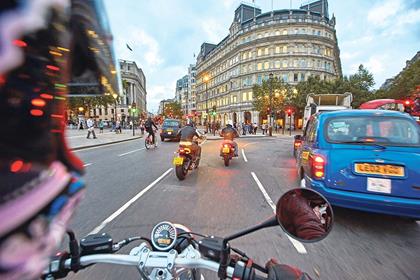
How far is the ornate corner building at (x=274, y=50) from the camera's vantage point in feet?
204

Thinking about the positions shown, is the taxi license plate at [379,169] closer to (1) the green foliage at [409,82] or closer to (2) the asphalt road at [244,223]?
(2) the asphalt road at [244,223]

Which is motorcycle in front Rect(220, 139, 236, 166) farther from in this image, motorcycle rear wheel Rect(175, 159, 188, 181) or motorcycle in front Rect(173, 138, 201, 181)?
motorcycle rear wheel Rect(175, 159, 188, 181)

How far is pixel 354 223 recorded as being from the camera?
397cm

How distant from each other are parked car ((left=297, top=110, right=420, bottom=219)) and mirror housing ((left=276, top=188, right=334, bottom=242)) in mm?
2770

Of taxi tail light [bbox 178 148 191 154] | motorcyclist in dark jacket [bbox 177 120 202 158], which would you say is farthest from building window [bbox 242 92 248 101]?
taxi tail light [bbox 178 148 191 154]

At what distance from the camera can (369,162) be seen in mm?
3646

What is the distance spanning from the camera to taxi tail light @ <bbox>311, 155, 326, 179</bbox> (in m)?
3.93

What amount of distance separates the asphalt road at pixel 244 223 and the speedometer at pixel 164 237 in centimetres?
137

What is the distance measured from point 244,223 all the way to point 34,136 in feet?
12.1

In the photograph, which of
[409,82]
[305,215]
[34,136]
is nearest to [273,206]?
[305,215]

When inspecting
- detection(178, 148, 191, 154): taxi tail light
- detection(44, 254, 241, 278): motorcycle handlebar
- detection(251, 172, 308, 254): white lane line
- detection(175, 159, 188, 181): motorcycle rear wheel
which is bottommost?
Answer: detection(251, 172, 308, 254): white lane line

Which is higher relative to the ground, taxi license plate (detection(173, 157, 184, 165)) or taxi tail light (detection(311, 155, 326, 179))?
taxi tail light (detection(311, 155, 326, 179))

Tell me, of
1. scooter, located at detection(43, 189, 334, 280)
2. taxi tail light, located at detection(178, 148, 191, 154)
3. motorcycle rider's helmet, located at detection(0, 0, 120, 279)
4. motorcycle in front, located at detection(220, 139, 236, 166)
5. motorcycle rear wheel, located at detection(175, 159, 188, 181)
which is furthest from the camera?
motorcycle in front, located at detection(220, 139, 236, 166)

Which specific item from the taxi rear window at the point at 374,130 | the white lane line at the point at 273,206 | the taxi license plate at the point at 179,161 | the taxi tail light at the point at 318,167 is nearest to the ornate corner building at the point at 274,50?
the taxi license plate at the point at 179,161
